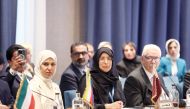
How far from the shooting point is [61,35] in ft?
19.4

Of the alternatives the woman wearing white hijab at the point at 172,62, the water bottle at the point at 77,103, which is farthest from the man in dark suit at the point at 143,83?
the woman wearing white hijab at the point at 172,62

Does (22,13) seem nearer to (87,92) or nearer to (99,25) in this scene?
(99,25)

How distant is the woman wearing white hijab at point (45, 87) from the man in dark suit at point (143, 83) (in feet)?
2.65

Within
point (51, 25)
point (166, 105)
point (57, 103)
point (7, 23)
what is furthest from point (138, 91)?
point (51, 25)

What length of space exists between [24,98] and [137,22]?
390 centimetres

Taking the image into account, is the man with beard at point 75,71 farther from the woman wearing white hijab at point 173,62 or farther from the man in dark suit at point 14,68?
the woman wearing white hijab at point 173,62

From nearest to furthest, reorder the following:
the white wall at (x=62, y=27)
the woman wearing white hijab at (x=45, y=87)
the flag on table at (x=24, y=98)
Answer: the flag on table at (x=24, y=98) < the woman wearing white hijab at (x=45, y=87) < the white wall at (x=62, y=27)

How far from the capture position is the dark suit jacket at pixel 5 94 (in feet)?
11.9

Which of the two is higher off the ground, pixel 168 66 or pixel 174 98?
pixel 168 66

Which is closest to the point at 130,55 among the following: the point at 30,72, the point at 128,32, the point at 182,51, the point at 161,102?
the point at 128,32

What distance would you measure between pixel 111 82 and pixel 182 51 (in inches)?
139

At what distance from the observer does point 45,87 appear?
11.7 ft

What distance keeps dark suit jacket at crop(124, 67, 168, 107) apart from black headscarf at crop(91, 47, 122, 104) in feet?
0.38

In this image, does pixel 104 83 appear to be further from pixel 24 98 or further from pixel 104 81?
pixel 24 98
